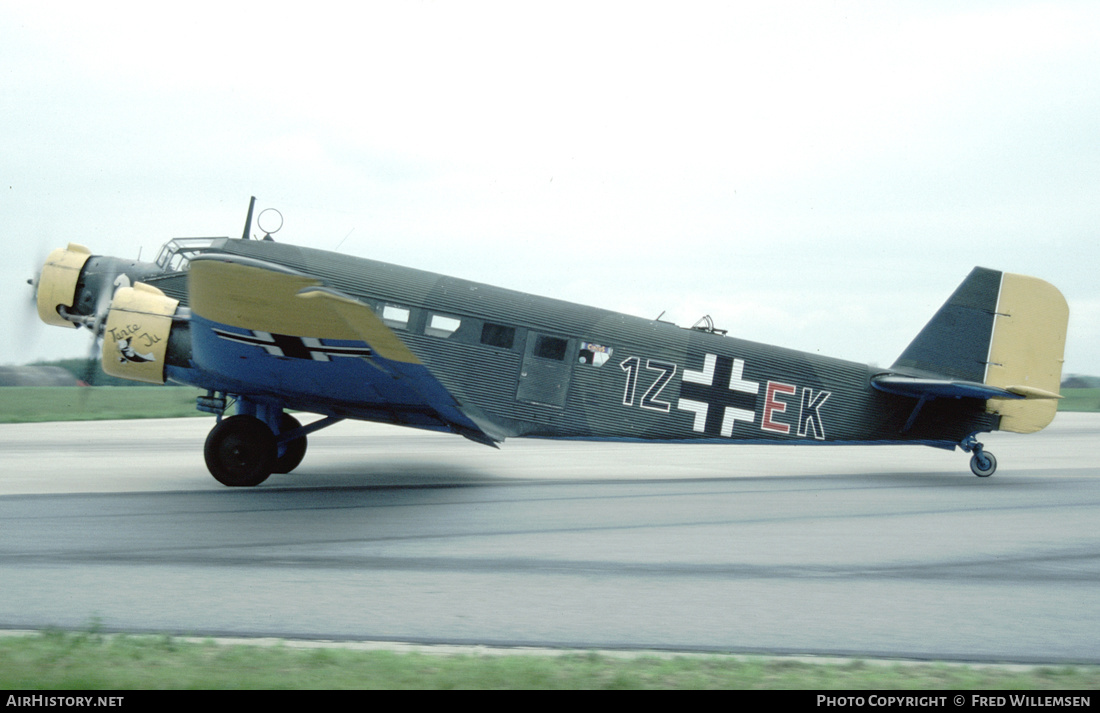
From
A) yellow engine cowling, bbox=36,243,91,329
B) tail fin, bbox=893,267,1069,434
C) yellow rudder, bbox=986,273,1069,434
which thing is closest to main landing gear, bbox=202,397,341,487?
yellow engine cowling, bbox=36,243,91,329

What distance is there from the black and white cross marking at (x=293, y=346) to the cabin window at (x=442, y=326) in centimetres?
197

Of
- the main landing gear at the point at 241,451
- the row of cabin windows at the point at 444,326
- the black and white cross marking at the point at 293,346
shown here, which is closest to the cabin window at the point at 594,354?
the row of cabin windows at the point at 444,326

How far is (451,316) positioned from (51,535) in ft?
15.9

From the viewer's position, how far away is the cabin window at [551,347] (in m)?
10.4

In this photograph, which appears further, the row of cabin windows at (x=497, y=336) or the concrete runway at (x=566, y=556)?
the row of cabin windows at (x=497, y=336)

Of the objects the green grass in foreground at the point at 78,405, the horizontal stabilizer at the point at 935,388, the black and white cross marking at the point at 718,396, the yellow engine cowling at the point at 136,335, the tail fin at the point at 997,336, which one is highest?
the tail fin at the point at 997,336

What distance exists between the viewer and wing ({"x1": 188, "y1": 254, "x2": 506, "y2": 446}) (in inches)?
275

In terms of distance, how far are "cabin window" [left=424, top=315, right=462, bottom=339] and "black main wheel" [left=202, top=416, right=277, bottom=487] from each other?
90.5 inches

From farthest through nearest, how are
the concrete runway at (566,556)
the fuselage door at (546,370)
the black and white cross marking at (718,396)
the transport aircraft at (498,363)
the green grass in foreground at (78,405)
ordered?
the green grass in foreground at (78,405) → the black and white cross marking at (718,396) → the fuselage door at (546,370) → the transport aircraft at (498,363) → the concrete runway at (566,556)

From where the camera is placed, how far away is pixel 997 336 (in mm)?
11695

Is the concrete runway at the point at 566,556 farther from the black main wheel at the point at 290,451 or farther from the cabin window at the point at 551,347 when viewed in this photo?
the cabin window at the point at 551,347

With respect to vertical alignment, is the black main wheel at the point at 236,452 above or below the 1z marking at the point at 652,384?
below
